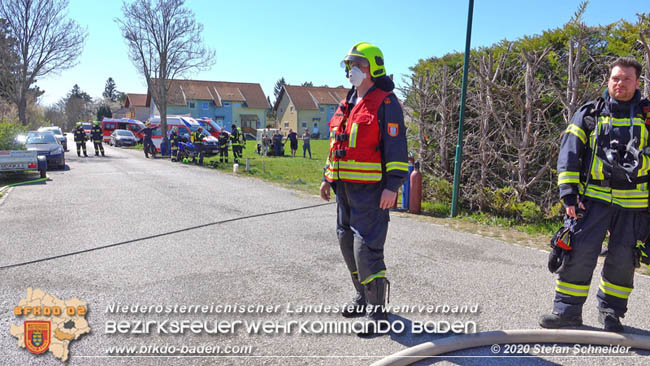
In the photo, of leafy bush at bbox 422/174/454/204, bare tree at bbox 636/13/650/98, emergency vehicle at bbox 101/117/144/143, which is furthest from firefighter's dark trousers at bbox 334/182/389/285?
emergency vehicle at bbox 101/117/144/143

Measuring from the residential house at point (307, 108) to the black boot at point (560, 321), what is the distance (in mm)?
59722

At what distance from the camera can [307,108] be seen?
6322cm

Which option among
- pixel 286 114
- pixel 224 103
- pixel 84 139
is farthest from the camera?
pixel 286 114

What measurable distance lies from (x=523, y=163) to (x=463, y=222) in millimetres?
1345

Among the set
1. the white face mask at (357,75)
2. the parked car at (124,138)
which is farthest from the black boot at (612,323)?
the parked car at (124,138)

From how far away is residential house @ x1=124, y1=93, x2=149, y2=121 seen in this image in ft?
250

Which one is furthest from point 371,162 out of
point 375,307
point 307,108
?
point 307,108

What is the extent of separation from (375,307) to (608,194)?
1907 mm

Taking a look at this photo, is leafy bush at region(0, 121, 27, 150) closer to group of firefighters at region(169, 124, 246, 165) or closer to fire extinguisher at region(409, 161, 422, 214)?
group of firefighters at region(169, 124, 246, 165)

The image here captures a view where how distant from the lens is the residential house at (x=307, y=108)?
6322cm

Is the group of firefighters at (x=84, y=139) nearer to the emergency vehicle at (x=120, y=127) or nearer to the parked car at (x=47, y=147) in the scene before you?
the parked car at (x=47, y=147)

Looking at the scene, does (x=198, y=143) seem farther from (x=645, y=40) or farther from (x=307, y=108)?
(x=307, y=108)

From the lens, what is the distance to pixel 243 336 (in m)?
3.27

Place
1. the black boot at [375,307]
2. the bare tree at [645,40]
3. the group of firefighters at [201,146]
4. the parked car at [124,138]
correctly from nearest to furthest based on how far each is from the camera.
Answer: the black boot at [375,307] < the bare tree at [645,40] < the group of firefighters at [201,146] < the parked car at [124,138]
